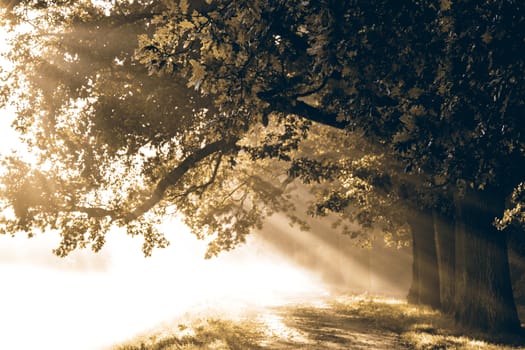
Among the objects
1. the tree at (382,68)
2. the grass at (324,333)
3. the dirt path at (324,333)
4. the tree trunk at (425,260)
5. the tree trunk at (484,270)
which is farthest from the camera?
the tree trunk at (425,260)

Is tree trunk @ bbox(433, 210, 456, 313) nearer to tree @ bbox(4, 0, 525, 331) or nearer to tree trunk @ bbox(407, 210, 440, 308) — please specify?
tree trunk @ bbox(407, 210, 440, 308)

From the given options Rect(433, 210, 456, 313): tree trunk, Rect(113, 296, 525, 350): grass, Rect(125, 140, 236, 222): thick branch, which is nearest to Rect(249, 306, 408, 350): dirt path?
Rect(113, 296, 525, 350): grass

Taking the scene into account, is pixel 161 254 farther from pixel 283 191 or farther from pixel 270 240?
pixel 283 191

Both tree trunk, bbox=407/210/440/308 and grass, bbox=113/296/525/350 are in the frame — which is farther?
tree trunk, bbox=407/210/440/308

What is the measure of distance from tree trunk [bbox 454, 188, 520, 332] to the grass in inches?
24.1

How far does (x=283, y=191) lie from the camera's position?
21.2 meters

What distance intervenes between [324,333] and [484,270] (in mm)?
4619

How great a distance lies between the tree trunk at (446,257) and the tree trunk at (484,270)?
3025mm

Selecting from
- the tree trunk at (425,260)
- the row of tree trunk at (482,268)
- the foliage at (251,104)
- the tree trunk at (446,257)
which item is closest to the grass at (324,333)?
the row of tree trunk at (482,268)

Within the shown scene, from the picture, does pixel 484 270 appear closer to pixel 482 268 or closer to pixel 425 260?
pixel 482 268

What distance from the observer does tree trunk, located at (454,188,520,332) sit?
44.7 feet

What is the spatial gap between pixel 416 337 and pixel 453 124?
773cm

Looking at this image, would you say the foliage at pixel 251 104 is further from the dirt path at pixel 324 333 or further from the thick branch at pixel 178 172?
the dirt path at pixel 324 333

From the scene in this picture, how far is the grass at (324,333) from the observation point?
12156 mm
